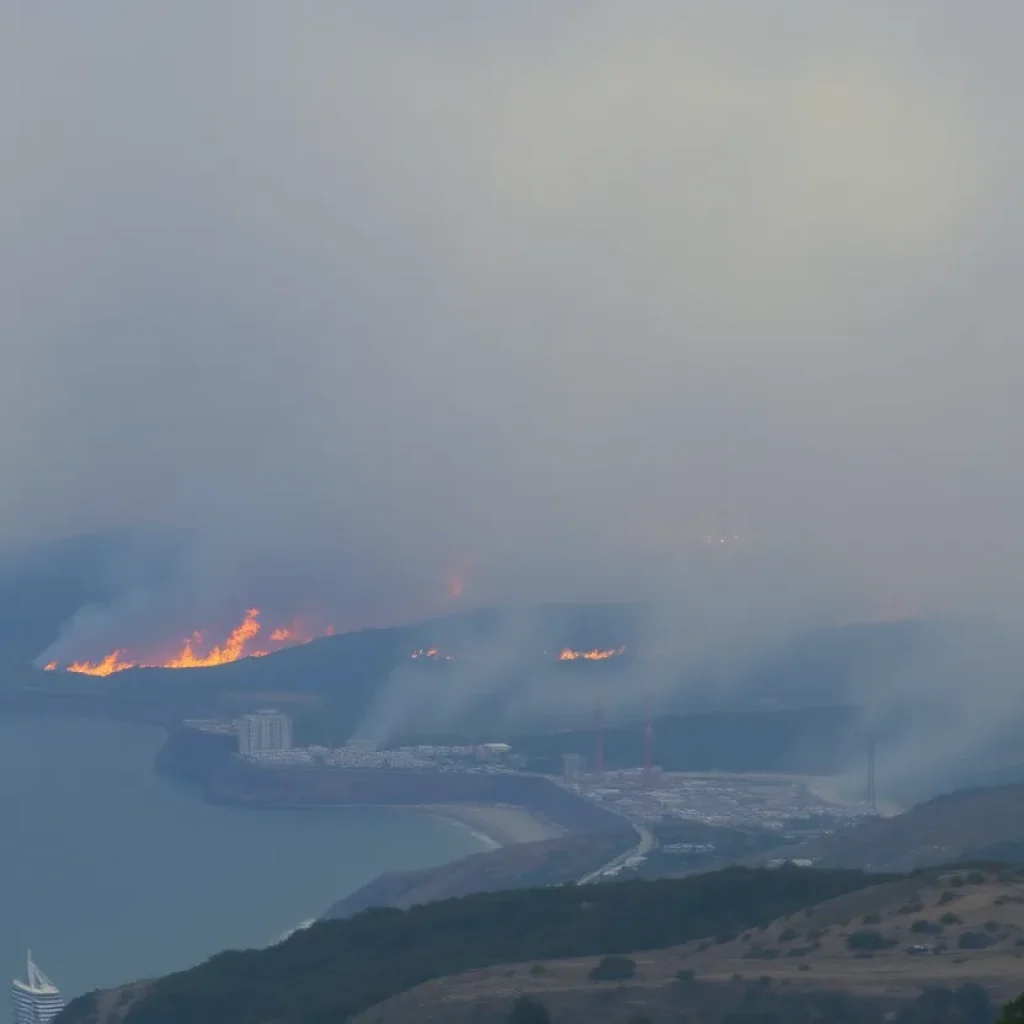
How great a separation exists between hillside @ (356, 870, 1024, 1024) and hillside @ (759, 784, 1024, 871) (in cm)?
1768

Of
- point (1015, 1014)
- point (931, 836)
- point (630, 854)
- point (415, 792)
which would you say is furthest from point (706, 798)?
point (1015, 1014)

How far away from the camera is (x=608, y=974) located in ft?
58.2

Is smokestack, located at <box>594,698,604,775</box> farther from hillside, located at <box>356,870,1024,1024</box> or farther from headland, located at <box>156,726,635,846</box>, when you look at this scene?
hillside, located at <box>356,870,1024,1024</box>

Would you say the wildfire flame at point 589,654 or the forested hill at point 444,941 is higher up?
the wildfire flame at point 589,654

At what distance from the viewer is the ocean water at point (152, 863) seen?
48.1m

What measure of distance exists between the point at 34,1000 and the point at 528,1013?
79.6 feet

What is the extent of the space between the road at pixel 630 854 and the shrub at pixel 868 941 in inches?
903

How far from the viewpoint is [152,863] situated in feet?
209

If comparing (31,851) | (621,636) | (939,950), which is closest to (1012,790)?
(939,950)

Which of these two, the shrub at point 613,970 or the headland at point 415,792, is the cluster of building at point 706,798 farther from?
the shrub at point 613,970

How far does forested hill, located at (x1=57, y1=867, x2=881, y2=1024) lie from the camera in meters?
22.3

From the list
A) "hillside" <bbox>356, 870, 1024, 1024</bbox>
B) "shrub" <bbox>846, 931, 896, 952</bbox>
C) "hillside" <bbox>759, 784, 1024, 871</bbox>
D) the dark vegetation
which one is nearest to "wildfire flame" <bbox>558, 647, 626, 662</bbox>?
"hillside" <bbox>759, 784, 1024, 871</bbox>

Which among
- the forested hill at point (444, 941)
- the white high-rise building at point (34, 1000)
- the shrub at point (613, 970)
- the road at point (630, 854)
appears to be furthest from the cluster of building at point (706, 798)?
the shrub at point (613, 970)

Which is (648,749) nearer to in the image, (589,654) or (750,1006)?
(589,654)
